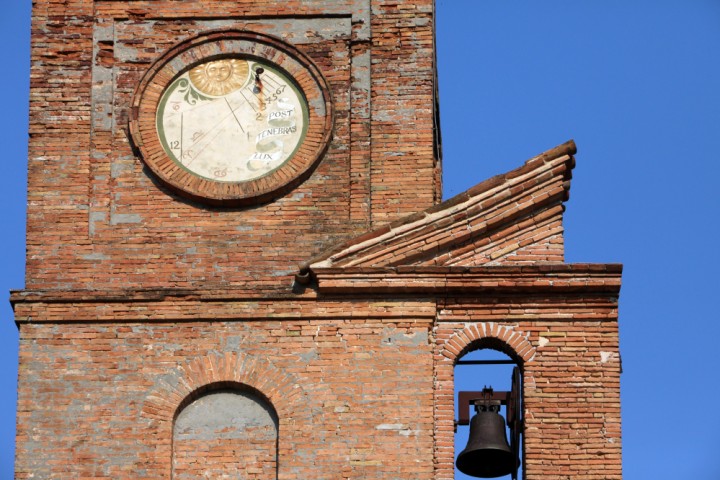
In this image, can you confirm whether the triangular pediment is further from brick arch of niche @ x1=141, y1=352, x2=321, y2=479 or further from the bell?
the bell

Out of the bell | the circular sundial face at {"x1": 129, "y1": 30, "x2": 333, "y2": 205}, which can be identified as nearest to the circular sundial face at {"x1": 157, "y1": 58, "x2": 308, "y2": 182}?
the circular sundial face at {"x1": 129, "y1": 30, "x2": 333, "y2": 205}

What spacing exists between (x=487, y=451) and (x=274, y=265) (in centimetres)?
324

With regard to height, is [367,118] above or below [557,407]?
above

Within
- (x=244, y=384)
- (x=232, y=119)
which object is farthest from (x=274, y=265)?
(x=232, y=119)

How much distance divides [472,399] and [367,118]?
3.61 meters

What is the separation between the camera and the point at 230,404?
1189 inches

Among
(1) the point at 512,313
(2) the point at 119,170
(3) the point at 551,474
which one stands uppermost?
(2) the point at 119,170

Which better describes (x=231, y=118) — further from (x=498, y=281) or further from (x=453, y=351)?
(x=453, y=351)

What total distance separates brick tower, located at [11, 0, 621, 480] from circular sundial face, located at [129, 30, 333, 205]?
31 millimetres

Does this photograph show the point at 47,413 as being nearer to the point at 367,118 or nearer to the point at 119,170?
the point at 119,170

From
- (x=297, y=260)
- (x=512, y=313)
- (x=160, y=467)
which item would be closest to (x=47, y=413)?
(x=160, y=467)

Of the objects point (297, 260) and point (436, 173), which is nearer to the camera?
point (297, 260)

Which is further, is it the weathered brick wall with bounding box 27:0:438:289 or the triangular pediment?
the weathered brick wall with bounding box 27:0:438:289

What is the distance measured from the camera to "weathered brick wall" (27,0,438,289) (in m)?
31.0
